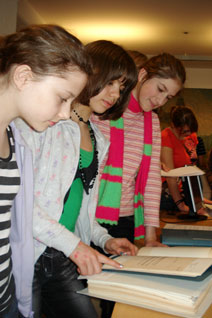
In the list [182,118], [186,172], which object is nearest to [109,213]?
[186,172]

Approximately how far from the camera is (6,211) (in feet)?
3.01

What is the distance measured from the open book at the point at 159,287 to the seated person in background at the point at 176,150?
1.69 meters

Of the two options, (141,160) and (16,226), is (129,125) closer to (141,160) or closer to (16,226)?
(141,160)

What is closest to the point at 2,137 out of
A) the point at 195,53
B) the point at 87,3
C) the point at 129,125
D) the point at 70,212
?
the point at 70,212

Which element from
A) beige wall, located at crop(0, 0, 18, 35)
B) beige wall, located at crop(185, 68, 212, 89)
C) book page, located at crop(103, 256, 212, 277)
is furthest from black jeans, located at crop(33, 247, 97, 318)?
beige wall, located at crop(185, 68, 212, 89)

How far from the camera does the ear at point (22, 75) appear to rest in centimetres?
85

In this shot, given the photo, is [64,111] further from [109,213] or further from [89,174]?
[109,213]

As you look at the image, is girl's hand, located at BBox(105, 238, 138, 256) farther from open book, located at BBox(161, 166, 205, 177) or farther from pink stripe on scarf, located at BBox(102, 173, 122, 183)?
open book, located at BBox(161, 166, 205, 177)

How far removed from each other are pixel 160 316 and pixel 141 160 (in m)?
0.97

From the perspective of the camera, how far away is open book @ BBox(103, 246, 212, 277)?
0.82 meters

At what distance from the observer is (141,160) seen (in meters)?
1.68

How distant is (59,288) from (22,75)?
0.65m

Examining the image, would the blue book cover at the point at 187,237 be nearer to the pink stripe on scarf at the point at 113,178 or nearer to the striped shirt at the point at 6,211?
the pink stripe on scarf at the point at 113,178

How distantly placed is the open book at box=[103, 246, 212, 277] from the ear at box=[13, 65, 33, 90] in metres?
0.48
